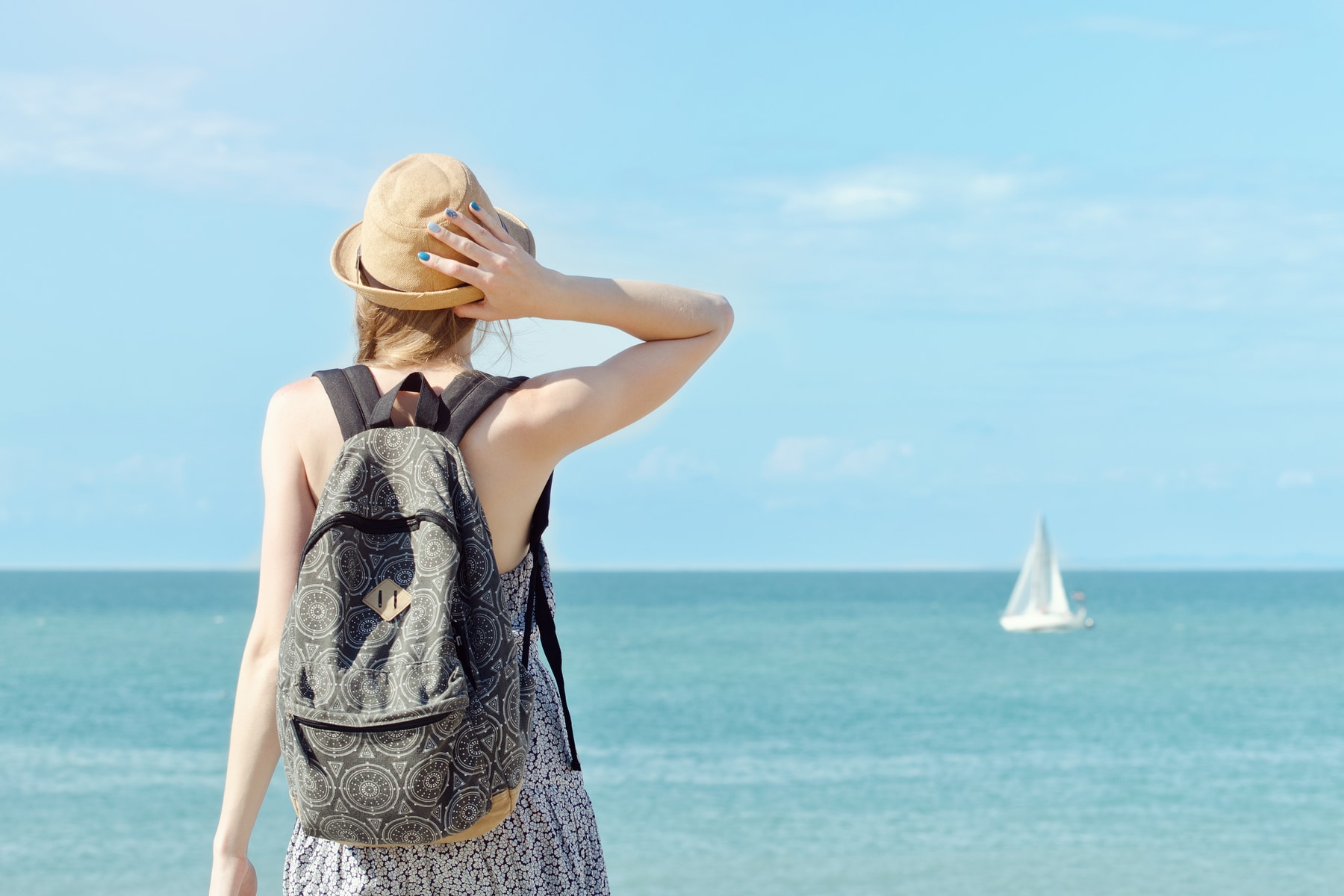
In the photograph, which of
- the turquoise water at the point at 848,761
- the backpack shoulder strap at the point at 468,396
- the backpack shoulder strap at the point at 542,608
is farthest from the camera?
the turquoise water at the point at 848,761

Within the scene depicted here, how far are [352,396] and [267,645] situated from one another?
333 millimetres

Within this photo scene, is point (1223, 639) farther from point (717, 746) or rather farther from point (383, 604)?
point (383, 604)

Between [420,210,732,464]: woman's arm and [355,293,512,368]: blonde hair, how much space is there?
3cm

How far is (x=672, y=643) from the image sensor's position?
42.9 metres

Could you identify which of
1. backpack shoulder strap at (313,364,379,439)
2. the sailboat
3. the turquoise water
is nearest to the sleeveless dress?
backpack shoulder strap at (313,364,379,439)

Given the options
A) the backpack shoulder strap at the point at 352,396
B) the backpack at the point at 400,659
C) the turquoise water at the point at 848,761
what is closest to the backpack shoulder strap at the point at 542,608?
the backpack at the point at 400,659

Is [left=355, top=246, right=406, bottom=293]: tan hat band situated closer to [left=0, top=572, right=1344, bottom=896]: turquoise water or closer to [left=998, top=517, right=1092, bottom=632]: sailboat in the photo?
[left=0, top=572, right=1344, bottom=896]: turquoise water

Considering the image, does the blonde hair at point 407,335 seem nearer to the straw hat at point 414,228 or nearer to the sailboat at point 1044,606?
the straw hat at point 414,228

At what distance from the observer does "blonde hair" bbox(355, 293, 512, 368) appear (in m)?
1.63

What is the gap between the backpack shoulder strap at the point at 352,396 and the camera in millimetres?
1544

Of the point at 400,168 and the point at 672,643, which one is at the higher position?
the point at 400,168

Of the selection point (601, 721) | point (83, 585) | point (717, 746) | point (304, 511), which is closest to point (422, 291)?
point (304, 511)

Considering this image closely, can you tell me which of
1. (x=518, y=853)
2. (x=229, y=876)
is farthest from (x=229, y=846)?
(x=518, y=853)

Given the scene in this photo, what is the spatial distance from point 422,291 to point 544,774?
660 millimetres
